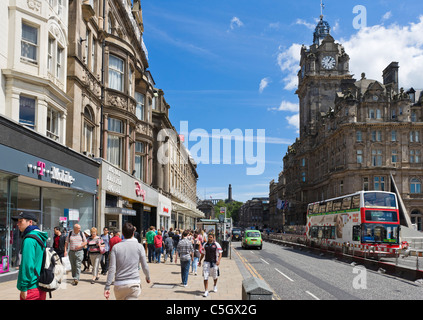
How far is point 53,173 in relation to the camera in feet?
55.4

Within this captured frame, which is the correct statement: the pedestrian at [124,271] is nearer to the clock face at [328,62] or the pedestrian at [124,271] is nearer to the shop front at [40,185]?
the shop front at [40,185]

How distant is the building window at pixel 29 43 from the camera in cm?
1609

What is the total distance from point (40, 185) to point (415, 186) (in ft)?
204

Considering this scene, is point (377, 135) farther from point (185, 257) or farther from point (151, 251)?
Answer: point (185, 257)

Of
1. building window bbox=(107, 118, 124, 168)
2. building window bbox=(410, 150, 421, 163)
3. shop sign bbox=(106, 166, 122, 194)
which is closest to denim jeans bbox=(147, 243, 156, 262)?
shop sign bbox=(106, 166, 122, 194)

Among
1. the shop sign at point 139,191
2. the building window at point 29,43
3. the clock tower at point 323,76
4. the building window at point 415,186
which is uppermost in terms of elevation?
the clock tower at point 323,76

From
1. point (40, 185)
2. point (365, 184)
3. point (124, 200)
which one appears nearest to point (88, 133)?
point (124, 200)

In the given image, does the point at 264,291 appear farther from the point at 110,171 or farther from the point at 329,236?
the point at 329,236

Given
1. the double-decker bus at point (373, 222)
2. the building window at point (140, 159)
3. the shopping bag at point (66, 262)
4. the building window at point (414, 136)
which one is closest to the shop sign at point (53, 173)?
the shopping bag at point (66, 262)

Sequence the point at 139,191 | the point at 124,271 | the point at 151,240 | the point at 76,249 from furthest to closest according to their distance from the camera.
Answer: the point at 139,191
the point at 151,240
the point at 76,249
the point at 124,271

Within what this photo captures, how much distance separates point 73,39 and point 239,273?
13461 millimetres

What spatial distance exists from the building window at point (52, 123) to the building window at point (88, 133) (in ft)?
10.7

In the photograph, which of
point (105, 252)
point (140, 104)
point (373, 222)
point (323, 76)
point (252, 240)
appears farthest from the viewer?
point (323, 76)

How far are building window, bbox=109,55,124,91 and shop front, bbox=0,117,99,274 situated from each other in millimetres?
6940
